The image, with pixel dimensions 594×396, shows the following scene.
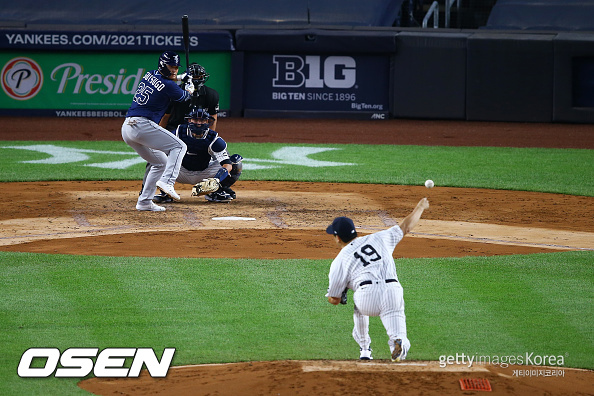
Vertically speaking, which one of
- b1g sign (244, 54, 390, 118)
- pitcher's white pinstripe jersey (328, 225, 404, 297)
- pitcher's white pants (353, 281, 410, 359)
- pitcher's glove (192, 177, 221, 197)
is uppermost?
b1g sign (244, 54, 390, 118)

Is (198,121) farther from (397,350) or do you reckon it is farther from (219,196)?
(397,350)

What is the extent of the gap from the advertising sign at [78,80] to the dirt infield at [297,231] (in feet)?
28.8

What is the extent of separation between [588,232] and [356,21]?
48.4 feet

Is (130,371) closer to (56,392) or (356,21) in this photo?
(56,392)

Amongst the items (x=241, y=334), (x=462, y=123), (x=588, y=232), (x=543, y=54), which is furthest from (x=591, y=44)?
(x=241, y=334)

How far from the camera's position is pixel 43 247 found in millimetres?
9328

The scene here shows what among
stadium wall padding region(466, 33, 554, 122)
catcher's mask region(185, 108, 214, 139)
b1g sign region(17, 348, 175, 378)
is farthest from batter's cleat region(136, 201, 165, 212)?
stadium wall padding region(466, 33, 554, 122)

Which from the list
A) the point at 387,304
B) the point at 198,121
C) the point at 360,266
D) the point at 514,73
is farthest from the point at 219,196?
the point at 514,73

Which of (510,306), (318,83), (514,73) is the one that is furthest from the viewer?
(318,83)

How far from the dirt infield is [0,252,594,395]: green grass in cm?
39

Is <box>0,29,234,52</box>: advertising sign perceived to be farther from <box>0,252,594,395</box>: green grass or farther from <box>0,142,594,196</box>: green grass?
<box>0,252,594,395</box>: green grass

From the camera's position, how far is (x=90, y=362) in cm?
564

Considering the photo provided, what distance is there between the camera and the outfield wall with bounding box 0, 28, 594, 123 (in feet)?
70.9

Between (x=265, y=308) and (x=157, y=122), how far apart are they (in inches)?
185
